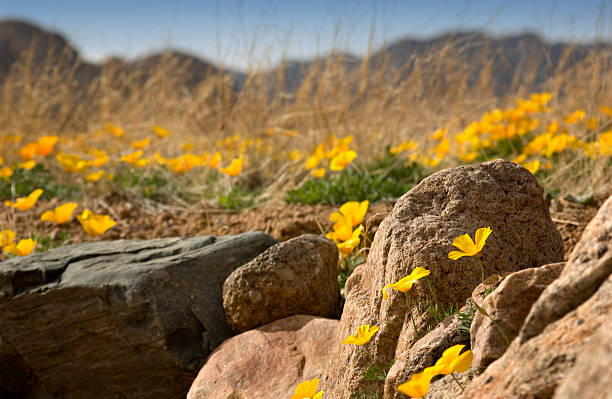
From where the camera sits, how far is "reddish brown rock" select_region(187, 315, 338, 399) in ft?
7.59

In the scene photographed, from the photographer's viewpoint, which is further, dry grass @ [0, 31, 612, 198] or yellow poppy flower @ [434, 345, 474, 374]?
dry grass @ [0, 31, 612, 198]

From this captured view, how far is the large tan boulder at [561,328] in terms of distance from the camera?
1.08 meters

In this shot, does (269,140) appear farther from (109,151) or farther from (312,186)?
(109,151)

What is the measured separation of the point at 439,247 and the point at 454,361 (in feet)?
2.17

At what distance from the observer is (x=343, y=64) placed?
19.1ft

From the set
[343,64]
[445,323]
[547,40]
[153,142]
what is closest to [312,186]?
[343,64]

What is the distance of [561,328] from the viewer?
1.14 m

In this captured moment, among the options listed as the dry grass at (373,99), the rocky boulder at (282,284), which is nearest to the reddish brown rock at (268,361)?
the rocky boulder at (282,284)

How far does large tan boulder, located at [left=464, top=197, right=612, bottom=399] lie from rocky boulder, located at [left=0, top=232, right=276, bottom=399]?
1.80 m

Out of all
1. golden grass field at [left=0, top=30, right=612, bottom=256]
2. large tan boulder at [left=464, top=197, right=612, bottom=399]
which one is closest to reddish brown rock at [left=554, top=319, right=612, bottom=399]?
large tan boulder at [left=464, top=197, right=612, bottom=399]

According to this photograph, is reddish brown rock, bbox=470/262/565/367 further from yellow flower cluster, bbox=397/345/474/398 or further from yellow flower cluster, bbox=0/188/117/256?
yellow flower cluster, bbox=0/188/117/256

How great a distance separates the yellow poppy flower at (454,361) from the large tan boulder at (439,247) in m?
0.45

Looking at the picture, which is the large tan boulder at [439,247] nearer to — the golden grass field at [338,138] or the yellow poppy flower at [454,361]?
the yellow poppy flower at [454,361]

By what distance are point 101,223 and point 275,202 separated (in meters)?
1.88
